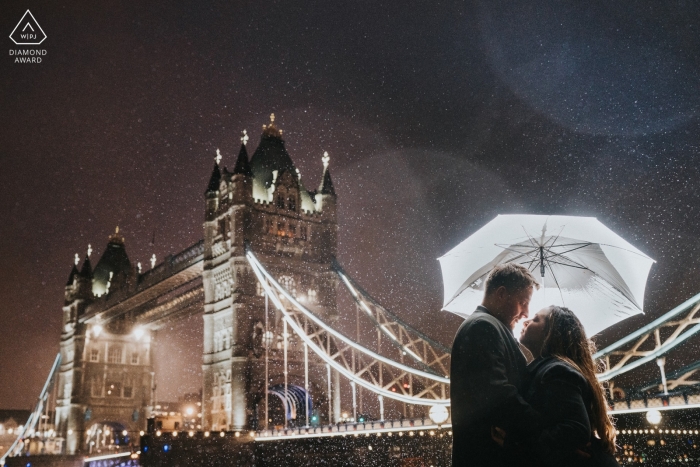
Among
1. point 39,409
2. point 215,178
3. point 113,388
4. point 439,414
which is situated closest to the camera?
point 439,414

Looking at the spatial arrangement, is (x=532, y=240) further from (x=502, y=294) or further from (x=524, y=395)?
(x=524, y=395)

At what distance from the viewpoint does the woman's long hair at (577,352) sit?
3406 millimetres

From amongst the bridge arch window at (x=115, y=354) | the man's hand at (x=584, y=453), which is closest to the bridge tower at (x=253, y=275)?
the bridge arch window at (x=115, y=354)

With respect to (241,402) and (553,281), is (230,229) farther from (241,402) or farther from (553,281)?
(553,281)

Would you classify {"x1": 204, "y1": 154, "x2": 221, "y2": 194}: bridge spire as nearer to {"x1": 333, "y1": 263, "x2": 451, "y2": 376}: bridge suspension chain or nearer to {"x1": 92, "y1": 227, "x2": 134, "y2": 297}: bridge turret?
{"x1": 333, "y1": 263, "x2": 451, "y2": 376}: bridge suspension chain

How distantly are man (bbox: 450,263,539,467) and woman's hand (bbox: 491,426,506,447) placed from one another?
0.02 metres

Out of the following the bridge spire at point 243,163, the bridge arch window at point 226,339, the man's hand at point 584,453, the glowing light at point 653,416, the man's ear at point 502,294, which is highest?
the bridge spire at point 243,163

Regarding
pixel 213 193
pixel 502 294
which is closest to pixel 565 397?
pixel 502 294

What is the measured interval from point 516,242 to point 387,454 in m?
20.1

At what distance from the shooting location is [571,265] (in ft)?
29.9

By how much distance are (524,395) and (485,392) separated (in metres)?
0.34

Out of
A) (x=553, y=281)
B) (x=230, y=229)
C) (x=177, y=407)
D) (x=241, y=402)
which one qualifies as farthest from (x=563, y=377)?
(x=177, y=407)

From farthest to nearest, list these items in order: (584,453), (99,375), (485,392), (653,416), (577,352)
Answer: (99,375)
(653,416)
(577,352)
(485,392)
(584,453)

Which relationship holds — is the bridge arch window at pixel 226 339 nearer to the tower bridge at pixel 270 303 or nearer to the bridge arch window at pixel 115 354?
the tower bridge at pixel 270 303
